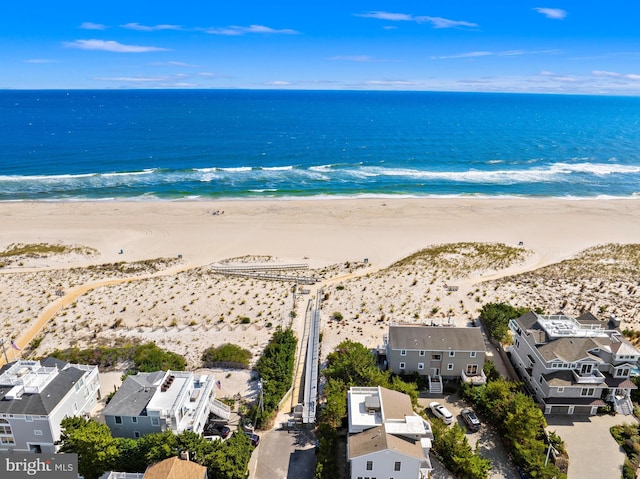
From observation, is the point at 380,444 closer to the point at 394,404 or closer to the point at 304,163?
the point at 394,404

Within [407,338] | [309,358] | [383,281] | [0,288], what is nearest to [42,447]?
[309,358]

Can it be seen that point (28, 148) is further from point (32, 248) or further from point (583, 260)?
point (583, 260)

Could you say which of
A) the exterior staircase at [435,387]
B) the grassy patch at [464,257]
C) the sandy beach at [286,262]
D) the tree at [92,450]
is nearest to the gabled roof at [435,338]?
the exterior staircase at [435,387]

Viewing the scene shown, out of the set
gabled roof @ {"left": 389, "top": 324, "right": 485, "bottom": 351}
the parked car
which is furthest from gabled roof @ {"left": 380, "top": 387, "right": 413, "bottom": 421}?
gabled roof @ {"left": 389, "top": 324, "right": 485, "bottom": 351}

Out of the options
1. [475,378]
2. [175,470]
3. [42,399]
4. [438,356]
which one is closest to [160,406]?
[175,470]

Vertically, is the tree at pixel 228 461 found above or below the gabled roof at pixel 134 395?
below

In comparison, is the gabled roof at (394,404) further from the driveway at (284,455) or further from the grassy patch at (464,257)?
the grassy patch at (464,257)

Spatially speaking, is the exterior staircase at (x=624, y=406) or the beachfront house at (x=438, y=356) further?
the beachfront house at (x=438, y=356)
